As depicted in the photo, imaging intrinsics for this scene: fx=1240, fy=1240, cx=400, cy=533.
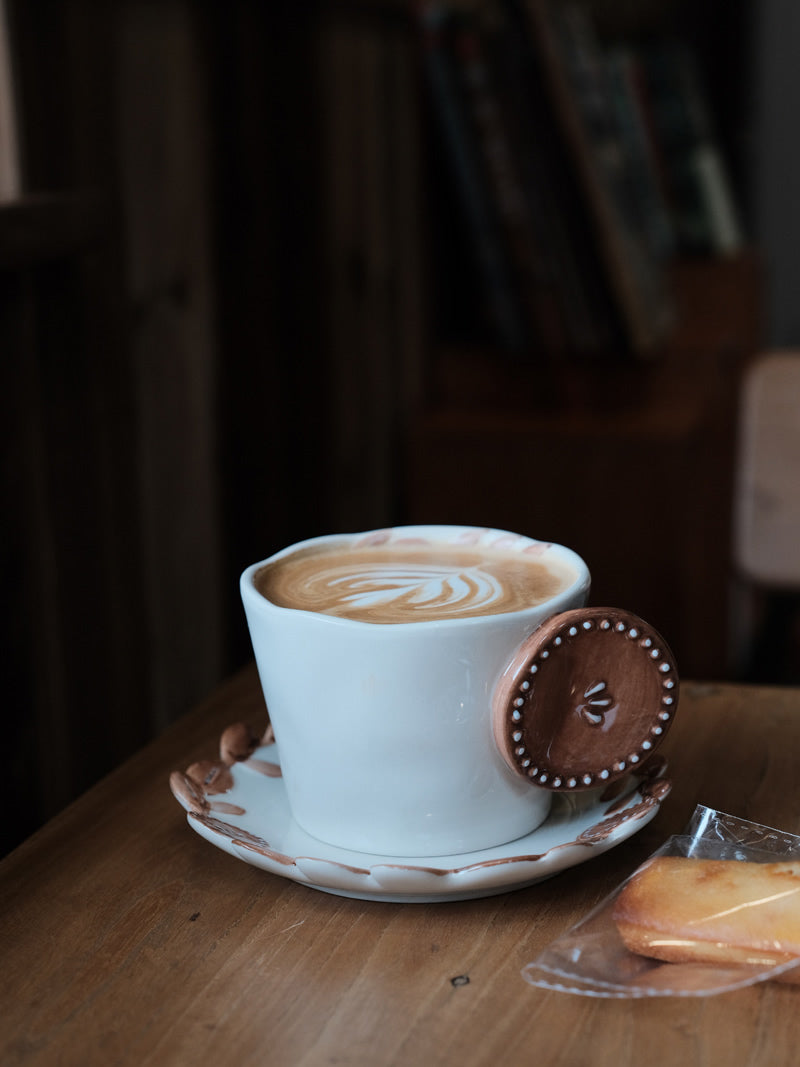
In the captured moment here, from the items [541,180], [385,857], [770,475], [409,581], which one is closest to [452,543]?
[409,581]

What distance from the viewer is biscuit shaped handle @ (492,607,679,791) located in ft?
1.74

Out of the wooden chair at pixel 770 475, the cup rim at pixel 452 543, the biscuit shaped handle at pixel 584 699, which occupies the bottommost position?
the wooden chair at pixel 770 475

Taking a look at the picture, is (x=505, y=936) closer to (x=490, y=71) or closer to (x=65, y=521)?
(x=65, y=521)

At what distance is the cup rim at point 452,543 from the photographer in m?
0.52

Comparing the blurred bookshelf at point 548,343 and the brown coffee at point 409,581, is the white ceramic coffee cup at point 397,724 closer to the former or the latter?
the brown coffee at point 409,581

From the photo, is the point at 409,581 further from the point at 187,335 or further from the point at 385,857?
the point at 187,335

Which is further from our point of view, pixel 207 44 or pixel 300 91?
pixel 300 91

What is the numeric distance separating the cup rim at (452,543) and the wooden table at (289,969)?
0.13 meters

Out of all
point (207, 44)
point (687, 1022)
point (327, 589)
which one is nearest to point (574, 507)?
point (207, 44)

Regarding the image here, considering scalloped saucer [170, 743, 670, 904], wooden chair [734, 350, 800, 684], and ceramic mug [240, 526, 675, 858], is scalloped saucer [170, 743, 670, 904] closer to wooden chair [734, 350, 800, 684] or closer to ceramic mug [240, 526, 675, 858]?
ceramic mug [240, 526, 675, 858]

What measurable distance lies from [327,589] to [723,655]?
5.54ft

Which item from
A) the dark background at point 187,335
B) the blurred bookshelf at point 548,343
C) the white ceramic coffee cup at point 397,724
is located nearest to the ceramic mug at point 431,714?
the white ceramic coffee cup at point 397,724

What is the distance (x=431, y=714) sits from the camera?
1.74 ft

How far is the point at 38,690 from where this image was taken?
1.20 metres
